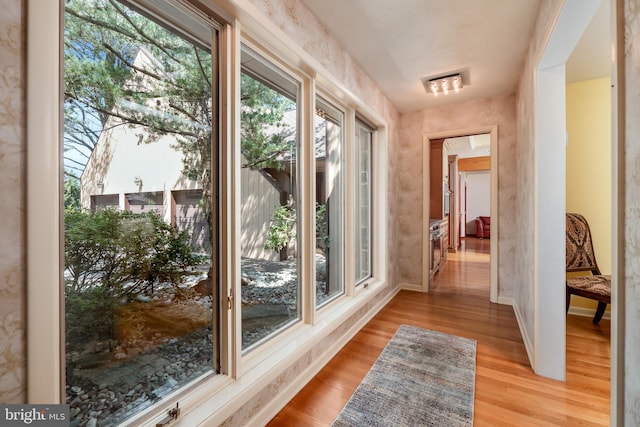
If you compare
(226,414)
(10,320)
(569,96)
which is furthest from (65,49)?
(569,96)

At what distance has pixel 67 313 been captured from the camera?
86cm

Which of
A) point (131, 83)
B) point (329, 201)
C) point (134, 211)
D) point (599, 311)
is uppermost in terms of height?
point (131, 83)

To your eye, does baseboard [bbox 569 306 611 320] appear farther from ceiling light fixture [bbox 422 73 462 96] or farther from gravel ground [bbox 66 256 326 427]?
gravel ground [bbox 66 256 326 427]

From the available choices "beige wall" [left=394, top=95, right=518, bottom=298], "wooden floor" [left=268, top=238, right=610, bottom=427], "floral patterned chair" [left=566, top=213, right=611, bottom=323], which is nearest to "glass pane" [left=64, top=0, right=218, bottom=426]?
"wooden floor" [left=268, top=238, right=610, bottom=427]

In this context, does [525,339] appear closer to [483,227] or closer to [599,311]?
[599,311]

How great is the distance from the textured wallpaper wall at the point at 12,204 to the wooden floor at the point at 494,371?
1230mm

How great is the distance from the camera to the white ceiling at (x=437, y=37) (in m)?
1.82

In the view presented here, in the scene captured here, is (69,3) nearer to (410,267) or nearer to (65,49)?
(65,49)

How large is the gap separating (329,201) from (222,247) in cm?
127

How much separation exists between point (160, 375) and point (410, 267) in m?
3.43

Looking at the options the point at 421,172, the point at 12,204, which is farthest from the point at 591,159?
the point at 12,204

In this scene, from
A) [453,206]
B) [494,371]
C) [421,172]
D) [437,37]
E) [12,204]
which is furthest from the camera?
[453,206]

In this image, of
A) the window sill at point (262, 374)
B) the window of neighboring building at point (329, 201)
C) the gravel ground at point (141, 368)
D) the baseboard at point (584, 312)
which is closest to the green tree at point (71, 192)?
the gravel ground at point (141, 368)

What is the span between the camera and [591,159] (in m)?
2.85
